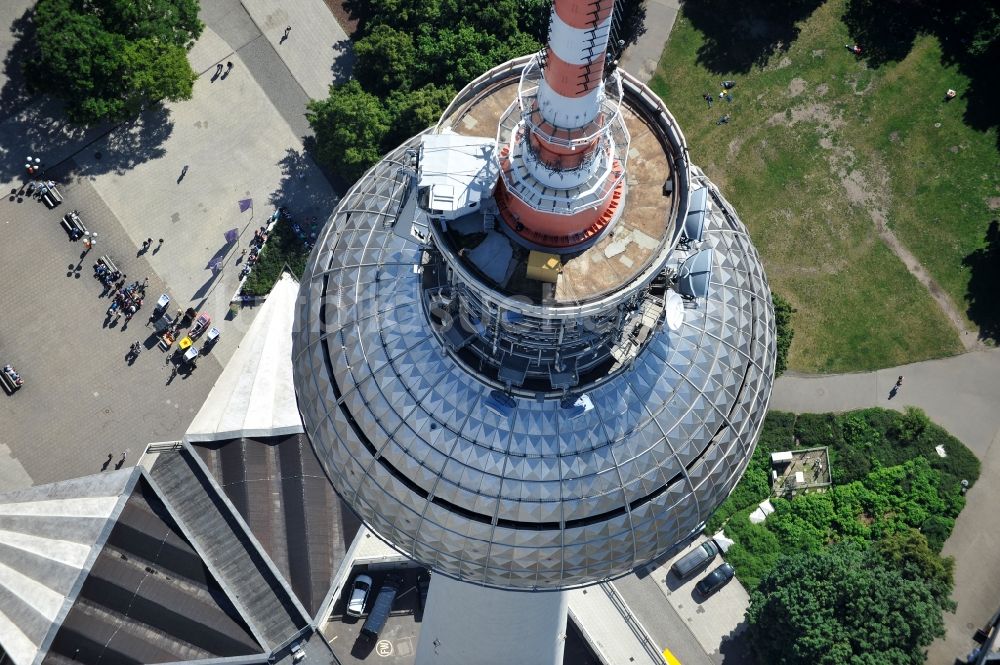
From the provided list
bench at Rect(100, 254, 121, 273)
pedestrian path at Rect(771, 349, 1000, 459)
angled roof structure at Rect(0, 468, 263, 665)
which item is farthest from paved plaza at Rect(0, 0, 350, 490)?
pedestrian path at Rect(771, 349, 1000, 459)

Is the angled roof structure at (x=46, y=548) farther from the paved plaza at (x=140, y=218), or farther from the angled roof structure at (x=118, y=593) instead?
the paved plaza at (x=140, y=218)

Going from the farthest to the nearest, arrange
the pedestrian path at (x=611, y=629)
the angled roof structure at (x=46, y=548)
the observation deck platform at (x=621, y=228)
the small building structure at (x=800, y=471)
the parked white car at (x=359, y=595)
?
the small building structure at (x=800, y=471)
the parked white car at (x=359, y=595)
the pedestrian path at (x=611, y=629)
the angled roof structure at (x=46, y=548)
the observation deck platform at (x=621, y=228)

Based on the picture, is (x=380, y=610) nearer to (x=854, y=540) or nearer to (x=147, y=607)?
(x=147, y=607)

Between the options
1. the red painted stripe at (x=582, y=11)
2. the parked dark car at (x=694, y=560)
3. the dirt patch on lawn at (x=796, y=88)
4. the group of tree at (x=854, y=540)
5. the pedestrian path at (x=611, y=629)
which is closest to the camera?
the red painted stripe at (x=582, y=11)

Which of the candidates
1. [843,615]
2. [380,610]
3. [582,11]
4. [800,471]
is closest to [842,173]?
[800,471]

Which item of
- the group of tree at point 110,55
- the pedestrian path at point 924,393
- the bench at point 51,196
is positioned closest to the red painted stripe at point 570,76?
the pedestrian path at point 924,393

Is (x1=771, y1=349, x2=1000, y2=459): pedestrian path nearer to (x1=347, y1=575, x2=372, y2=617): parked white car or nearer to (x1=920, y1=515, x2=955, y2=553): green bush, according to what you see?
(x1=920, y1=515, x2=955, y2=553): green bush

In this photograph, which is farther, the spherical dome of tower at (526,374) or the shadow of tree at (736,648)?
the shadow of tree at (736,648)
